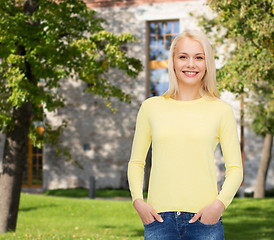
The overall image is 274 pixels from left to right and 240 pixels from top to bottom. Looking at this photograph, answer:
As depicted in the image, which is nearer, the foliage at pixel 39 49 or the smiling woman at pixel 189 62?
the smiling woman at pixel 189 62

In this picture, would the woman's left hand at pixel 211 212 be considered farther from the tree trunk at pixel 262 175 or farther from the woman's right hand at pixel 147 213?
the tree trunk at pixel 262 175

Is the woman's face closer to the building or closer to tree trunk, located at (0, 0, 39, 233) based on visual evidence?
tree trunk, located at (0, 0, 39, 233)

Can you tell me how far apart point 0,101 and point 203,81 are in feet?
29.3

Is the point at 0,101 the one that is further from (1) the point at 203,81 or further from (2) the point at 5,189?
(1) the point at 203,81

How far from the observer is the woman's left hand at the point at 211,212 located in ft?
8.12

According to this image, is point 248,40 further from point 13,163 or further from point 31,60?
point 13,163

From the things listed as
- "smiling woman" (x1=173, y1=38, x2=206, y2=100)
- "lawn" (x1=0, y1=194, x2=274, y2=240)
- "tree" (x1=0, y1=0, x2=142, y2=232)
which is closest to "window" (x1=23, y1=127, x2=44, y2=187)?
"lawn" (x1=0, y1=194, x2=274, y2=240)

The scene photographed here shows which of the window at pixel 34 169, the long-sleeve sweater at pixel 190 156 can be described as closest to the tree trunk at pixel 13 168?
the long-sleeve sweater at pixel 190 156

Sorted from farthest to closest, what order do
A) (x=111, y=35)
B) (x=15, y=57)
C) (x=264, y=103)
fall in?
(x=264, y=103) → (x=111, y=35) → (x=15, y=57)

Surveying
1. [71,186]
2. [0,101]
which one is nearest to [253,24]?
[0,101]

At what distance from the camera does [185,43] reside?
273cm

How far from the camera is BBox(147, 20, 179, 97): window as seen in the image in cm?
2555

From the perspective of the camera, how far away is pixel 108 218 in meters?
16.2

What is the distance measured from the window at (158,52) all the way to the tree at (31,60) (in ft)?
43.6
